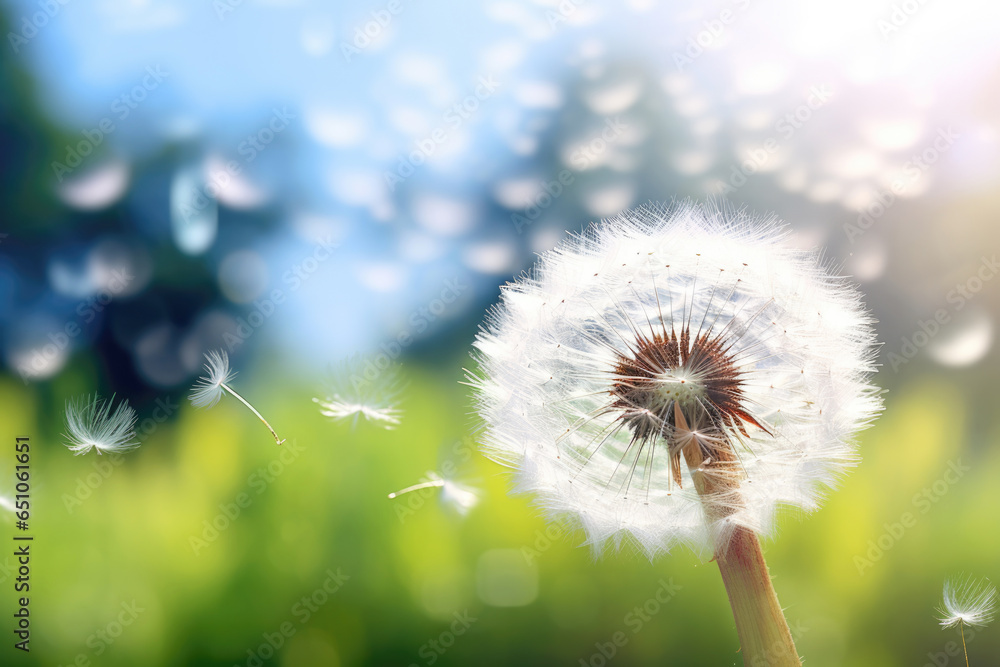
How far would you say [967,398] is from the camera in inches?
37.8

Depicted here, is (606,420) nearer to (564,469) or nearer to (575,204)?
(564,469)

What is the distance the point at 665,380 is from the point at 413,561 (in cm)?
58

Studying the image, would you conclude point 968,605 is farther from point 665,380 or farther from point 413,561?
point 413,561

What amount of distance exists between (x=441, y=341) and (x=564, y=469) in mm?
593

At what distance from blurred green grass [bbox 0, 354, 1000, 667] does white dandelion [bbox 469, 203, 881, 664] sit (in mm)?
197

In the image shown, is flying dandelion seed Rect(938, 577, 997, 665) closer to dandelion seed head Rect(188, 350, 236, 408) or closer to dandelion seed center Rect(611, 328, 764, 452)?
dandelion seed center Rect(611, 328, 764, 452)

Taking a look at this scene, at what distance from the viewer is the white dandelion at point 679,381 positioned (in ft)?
1.73

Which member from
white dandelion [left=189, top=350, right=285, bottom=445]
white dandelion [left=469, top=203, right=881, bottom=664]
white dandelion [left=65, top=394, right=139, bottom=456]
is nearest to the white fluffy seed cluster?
white dandelion [left=469, top=203, right=881, bottom=664]

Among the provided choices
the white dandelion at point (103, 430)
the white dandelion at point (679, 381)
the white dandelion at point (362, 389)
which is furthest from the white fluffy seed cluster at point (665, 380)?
the white dandelion at point (103, 430)

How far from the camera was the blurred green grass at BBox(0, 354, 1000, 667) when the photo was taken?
2.70 feet

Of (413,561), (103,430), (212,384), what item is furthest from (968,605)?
(103,430)

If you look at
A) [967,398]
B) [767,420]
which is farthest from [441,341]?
[967,398]

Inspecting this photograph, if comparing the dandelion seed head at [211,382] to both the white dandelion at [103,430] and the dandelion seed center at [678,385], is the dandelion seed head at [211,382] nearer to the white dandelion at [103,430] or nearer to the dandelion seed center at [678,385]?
the white dandelion at [103,430]

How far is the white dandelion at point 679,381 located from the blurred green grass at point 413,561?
0.64ft
